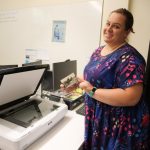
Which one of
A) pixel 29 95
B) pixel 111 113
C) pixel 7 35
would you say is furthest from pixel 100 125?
pixel 7 35

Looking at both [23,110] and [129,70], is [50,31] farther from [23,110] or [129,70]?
[129,70]

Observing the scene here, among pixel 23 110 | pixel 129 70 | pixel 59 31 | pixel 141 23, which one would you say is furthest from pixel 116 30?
pixel 59 31

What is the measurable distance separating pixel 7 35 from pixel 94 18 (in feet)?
4.77

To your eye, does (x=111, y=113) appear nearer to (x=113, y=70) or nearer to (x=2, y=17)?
(x=113, y=70)

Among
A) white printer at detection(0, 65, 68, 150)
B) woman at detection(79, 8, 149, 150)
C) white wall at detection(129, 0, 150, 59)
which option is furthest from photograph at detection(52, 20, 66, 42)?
woman at detection(79, 8, 149, 150)

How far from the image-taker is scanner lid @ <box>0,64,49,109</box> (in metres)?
1.05

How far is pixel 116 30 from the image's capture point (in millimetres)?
1044

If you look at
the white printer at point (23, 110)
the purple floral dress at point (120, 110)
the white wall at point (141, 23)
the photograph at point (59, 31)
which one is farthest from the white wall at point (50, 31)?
the purple floral dress at point (120, 110)

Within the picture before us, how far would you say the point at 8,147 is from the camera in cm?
95

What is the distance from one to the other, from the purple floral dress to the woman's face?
0.06 m

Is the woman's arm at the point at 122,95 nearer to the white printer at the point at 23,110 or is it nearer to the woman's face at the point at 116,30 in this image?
the woman's face at the point at 116,30

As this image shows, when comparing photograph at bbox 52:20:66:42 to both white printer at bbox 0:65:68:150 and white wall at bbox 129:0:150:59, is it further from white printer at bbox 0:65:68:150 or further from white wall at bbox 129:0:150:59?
white printer at bbox 0:65:68:150

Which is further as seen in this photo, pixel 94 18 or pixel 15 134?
pixel 94 18

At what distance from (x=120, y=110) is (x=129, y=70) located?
0.22 m
